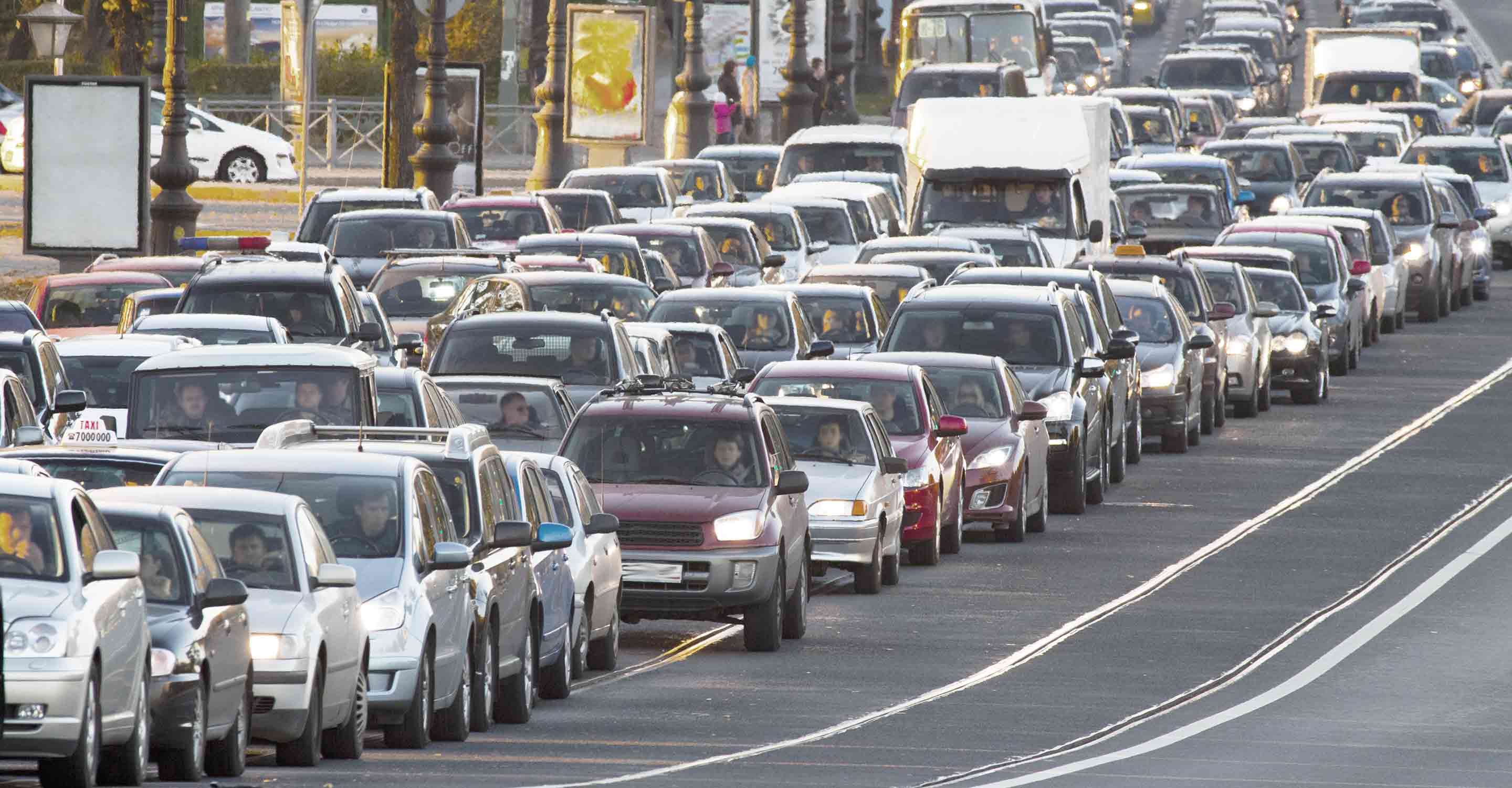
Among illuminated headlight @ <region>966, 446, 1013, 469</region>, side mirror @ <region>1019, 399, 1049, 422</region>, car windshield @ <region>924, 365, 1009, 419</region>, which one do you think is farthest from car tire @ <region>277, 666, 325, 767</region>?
car windshield @ <region>924, 365, 1009, 419</region>

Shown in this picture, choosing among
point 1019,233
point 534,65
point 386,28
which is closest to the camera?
point 1019,233

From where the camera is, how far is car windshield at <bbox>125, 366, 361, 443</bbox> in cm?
2100

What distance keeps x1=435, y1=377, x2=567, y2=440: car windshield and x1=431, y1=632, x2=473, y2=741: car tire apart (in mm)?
7576

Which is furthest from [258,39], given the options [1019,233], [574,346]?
[574,346]

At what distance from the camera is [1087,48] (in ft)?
268

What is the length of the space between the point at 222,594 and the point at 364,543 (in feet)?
7.48

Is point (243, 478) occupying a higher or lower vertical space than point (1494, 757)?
higher

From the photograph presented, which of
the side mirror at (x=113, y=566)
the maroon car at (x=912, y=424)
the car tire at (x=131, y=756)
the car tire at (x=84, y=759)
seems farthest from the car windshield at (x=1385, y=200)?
the car tire at (x=84, y=759)

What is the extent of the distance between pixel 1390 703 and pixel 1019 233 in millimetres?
21349

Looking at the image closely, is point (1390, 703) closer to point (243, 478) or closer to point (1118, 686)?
point (1118, 686)

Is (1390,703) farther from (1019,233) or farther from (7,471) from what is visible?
(1019,233)

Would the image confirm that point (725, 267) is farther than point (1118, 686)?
Yes

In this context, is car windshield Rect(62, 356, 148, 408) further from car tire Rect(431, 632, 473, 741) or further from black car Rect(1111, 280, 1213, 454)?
black car Rect(1111, 280, 1213, 454)

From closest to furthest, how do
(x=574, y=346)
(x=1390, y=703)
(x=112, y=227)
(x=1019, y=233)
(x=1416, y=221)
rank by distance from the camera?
(x=1390, y=703) → (x=574, y=346) → (x=112, y=227) → (x=1019, y=233) → (x=1416, y=221)
